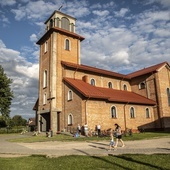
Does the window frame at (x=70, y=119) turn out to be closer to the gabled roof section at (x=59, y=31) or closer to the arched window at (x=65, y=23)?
the gabled roof section at (x=59, y=31)

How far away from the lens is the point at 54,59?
26891mm

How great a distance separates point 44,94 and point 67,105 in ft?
16.1

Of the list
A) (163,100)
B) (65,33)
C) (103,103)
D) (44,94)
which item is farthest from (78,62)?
(163,100)

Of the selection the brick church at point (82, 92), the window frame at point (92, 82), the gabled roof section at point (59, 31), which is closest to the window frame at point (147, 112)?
the brick church at point (82, 92)

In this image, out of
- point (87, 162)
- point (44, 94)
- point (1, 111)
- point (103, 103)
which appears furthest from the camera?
point (1, 111)

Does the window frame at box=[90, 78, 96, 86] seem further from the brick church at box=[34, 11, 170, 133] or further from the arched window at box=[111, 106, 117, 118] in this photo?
the arched window at box=[111, 106, 117, 118]

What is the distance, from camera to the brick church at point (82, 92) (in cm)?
2339

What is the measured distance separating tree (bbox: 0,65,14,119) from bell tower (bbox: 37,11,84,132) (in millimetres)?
13280

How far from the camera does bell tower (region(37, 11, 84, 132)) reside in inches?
1016

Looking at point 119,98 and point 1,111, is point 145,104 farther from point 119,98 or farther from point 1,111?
point 1,111

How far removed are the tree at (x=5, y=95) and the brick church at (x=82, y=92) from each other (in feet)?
43.2

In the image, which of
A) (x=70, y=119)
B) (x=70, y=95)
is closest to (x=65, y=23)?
(x=70, y=95)

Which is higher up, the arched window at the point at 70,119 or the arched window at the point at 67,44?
the arched window at the point at 67,44

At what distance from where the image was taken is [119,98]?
2620cm
